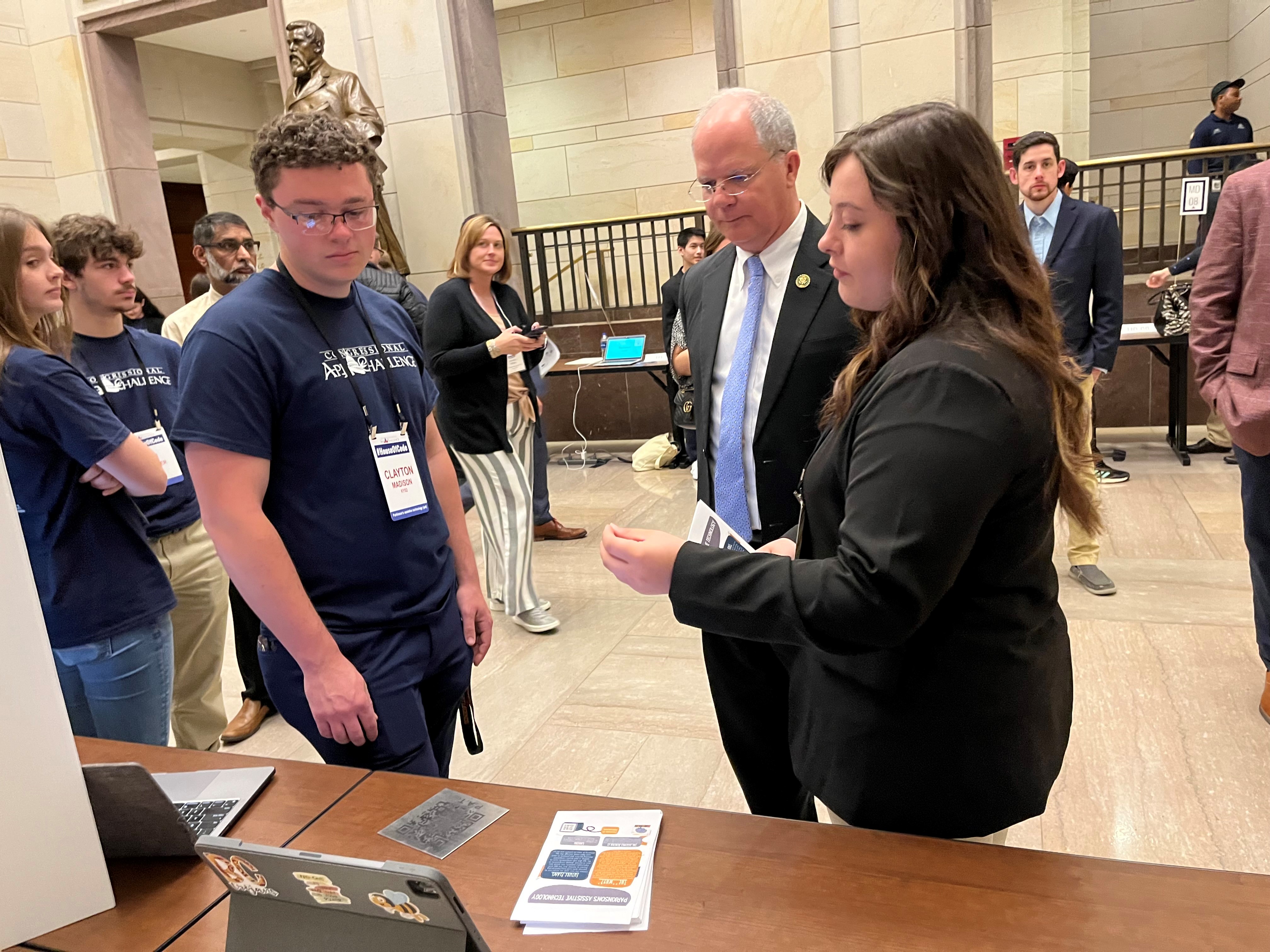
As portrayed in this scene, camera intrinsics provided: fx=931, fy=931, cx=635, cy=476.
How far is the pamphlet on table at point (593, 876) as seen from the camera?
1.01 metres

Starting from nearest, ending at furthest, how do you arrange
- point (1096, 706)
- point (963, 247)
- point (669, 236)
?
point (963, 247)
point (1096, 706)
point (669, 236)

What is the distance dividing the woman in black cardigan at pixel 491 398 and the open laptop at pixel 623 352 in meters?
2.88

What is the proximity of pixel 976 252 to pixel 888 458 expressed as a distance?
29 cm

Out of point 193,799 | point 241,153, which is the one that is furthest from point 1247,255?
point 241,153

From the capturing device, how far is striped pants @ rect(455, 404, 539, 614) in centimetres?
390

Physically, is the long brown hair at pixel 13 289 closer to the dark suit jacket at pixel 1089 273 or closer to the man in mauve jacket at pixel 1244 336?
the man in mauve jacket at pixel 1244 336

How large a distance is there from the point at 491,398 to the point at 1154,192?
9457mm

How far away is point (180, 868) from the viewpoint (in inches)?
47.2

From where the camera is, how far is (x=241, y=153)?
12.9 metres

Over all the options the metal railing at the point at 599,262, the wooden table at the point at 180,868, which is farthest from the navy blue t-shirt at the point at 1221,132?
the wooden table at the point at 180,868

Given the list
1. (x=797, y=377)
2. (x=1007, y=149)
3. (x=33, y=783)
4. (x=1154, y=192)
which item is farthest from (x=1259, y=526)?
(x=1154, y=192)

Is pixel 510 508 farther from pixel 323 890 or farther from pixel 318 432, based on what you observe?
pixel 323 890

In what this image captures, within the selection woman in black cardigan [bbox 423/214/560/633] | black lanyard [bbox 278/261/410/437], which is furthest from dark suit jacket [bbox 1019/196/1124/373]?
black lanyard [bbox 278/261/410/437]

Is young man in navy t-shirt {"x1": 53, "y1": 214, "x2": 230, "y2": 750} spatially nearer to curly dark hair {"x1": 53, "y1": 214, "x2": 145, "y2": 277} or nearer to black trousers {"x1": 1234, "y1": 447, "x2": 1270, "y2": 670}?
curly dark hair {"x1": 53, "y1": 214, "x2": 145, "y2": 277}
